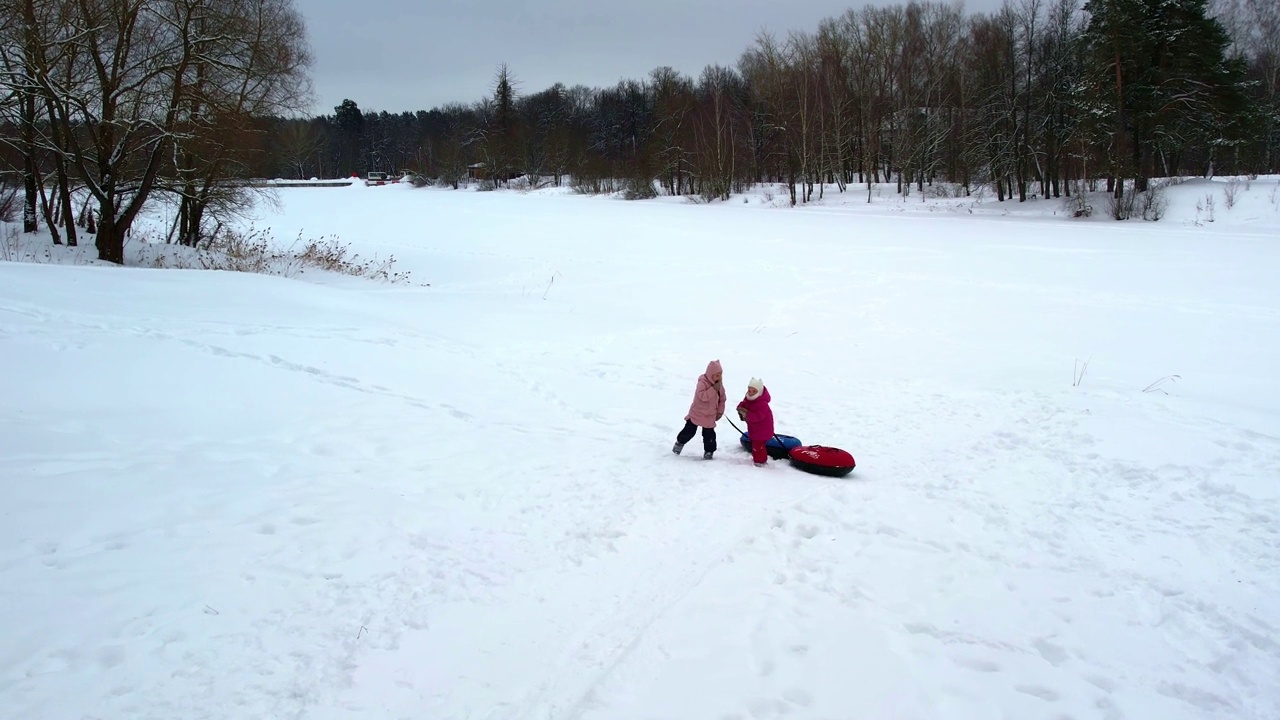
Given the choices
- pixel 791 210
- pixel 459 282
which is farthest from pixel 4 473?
pixel 791 210

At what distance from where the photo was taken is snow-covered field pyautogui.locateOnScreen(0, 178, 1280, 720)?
152 inches

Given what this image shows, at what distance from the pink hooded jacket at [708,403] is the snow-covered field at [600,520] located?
0.49 metres

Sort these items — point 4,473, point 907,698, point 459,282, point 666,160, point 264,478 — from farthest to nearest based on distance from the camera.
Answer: point 666,160
point 459,282
point 264,478
point 4,473
point 907,698

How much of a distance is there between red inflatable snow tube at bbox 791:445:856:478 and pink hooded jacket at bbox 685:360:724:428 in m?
0.94

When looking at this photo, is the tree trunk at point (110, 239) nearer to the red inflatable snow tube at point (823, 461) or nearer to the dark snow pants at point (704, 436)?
the dark snow pants at point (704, 436)

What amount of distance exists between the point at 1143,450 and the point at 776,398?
450cm

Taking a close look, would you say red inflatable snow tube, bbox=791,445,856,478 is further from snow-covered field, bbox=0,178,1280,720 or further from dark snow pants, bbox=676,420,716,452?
dark snow pants, bbox=676,420,716,452

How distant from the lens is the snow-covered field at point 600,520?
3.87 meters

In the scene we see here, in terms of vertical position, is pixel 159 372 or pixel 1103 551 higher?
pixel 159 372

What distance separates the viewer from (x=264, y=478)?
6.07 metres

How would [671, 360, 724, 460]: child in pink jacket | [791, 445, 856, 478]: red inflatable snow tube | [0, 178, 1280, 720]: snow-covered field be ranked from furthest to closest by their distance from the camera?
[671, 360, 724, 460]: child in pink jacket
[791, 445, 856, 478]: red inflatable snow tube
[0, 178, 1280, 720]: snow-covered field

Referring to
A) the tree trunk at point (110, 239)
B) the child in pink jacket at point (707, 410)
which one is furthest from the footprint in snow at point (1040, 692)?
the tree trunk at point (110, 239)

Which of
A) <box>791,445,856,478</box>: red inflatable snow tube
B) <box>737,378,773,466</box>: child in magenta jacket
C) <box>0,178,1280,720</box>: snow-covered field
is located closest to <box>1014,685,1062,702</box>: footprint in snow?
<box>0,178,1280,720</box>: snow-covered field

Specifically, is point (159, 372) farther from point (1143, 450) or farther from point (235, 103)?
point (235, 103)
